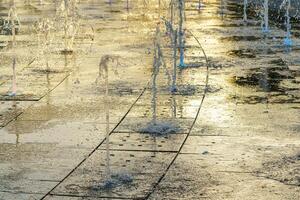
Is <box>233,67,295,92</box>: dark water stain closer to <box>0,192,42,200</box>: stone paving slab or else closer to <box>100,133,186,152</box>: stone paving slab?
<box>100,133,186,152</box>: stone paving slab

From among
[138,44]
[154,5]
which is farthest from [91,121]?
[154,5]

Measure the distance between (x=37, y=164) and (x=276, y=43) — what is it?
31.4 feet

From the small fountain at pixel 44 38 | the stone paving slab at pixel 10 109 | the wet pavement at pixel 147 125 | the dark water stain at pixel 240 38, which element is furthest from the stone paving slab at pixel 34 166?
the dark water stain at pixel 240 38

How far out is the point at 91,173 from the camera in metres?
7.03

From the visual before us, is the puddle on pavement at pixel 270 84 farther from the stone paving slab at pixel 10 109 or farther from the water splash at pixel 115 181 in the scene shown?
the water splash at pixel 115 181

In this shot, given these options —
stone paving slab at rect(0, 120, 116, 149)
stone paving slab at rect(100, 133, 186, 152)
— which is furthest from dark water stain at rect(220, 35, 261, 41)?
stone paving slab at rect(100, 133, 186, 152)

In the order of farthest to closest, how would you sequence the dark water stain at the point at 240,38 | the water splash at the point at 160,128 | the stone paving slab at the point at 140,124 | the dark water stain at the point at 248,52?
the dark water stain at the point at 240,38 < the dark water stain at the point at 248,52 < the stone paving slab at the point at 140,124 < the water splash at the point at 160,128

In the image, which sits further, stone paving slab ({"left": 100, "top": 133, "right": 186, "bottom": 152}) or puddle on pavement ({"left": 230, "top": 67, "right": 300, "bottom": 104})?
puddle on pavement ({"left": 230, "top": 67, "right": 300, "bottom": 104})

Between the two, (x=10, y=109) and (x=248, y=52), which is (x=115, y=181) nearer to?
(x=10, y=109)

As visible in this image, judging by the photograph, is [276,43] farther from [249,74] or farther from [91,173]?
[91,173]

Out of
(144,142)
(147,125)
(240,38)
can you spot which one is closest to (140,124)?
(147,125)

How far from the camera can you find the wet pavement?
6.70 metres

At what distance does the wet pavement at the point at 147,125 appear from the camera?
6.70 m

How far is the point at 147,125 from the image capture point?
8.83 metres
